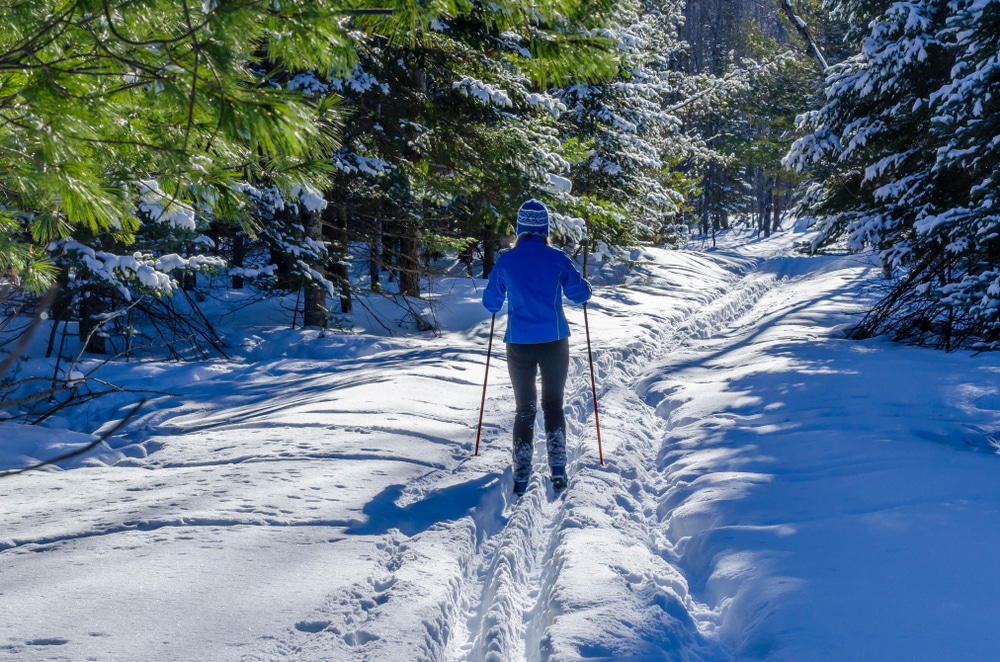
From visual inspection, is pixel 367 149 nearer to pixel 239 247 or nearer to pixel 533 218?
pixel 239 247

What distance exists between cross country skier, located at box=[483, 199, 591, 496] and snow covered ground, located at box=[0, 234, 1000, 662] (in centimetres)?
32

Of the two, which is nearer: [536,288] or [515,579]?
[515,579]

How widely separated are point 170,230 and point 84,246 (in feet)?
5.72

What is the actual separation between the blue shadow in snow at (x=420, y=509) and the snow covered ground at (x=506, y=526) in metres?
0.02

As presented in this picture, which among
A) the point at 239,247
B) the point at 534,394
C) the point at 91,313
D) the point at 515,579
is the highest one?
the point at 239,247

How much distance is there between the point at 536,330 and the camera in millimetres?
5371

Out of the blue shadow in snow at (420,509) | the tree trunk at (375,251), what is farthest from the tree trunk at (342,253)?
the blue shadow in snow at (420,509)

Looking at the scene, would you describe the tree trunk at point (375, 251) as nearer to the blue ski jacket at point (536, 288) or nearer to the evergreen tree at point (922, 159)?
the blue ski jacket at point (536, 288)

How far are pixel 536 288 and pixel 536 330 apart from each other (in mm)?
336

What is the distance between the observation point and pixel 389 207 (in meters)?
13.1

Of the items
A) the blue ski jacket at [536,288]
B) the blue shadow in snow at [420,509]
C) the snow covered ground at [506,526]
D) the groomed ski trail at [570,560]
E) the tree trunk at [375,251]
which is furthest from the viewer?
the tree trunk at [375,251]

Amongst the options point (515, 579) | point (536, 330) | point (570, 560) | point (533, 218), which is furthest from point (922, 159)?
point (515, 579)

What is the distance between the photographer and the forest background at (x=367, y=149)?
3127 millimetres

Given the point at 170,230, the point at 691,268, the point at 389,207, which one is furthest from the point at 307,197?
the point at 691,268
